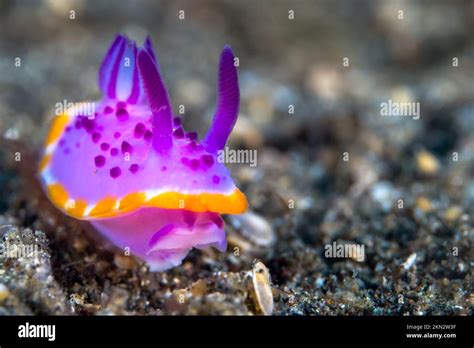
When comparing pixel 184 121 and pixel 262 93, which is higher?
pixel 262 93

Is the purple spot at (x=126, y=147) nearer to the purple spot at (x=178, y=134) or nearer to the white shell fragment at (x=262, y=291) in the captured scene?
the purple spot at (x=178, y=134)

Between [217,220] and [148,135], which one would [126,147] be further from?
[217,220]

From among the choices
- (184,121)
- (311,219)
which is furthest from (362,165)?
(184,121)

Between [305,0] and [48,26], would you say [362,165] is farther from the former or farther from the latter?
[48,26]

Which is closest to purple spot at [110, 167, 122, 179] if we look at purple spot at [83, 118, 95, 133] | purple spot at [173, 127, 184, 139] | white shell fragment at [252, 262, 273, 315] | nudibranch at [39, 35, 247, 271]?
nudibranch at [39, 35, 247, 271]

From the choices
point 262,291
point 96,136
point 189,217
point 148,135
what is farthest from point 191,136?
point 262,291

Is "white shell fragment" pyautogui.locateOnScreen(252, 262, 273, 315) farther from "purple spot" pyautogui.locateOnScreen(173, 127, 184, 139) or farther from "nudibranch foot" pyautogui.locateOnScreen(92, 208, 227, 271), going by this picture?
"purple spot" pyautogui.locateOnScreen(173, 127, 184, 139)

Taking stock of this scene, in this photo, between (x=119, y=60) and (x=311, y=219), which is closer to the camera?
(x=119, y=60)
